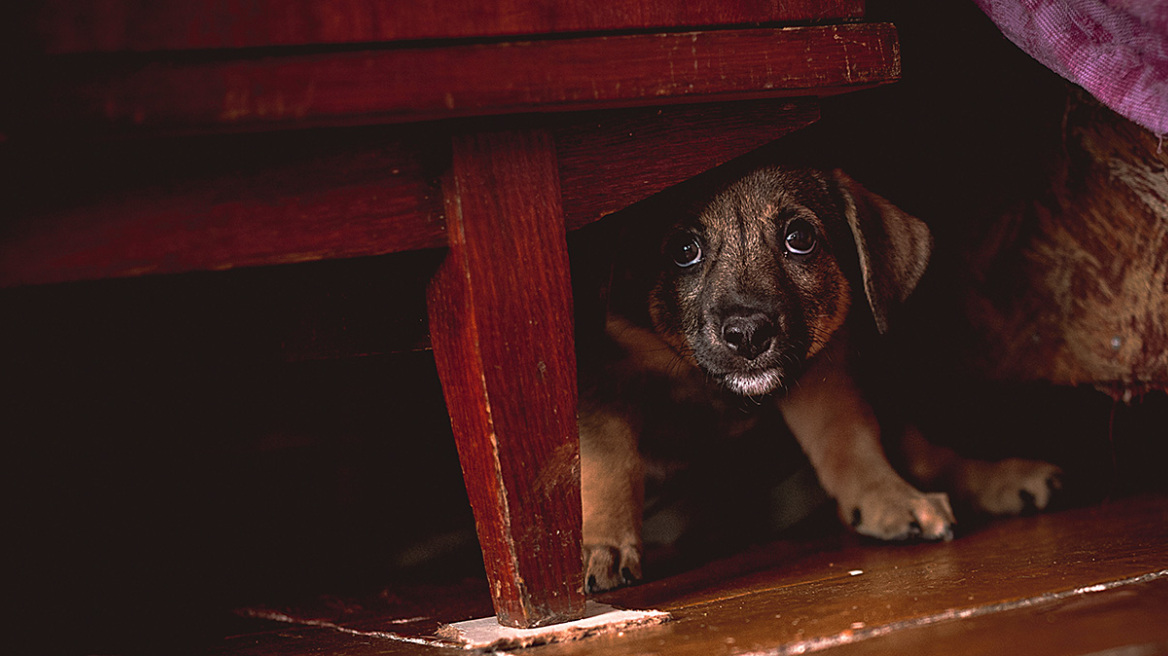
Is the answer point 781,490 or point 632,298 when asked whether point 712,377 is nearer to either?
point 632,298

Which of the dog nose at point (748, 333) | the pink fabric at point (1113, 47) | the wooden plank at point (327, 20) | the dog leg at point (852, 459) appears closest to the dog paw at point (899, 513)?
the dog leg at point (852, 459)

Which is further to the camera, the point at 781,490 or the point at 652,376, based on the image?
the point at 781,490

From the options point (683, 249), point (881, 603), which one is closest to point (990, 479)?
point (683, 249)

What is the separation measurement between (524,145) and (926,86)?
5.21 feet

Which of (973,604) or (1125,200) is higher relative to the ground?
(1125,200)

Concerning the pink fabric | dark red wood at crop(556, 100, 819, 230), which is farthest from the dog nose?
the pink fabric

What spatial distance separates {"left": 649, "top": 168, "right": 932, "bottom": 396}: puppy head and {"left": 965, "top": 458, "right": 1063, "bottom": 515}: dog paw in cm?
47

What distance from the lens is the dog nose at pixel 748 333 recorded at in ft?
6.21

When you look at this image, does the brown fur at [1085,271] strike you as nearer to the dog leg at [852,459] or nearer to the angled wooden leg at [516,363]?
the dog leg at [852,459]

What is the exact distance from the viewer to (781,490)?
2.48m

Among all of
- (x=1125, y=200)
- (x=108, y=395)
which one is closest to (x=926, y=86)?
(x=1125, y=200)

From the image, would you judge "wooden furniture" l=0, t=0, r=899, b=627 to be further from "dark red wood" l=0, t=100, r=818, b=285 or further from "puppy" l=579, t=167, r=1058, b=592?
"puppy" l=579, t=167, r=1058, b=592

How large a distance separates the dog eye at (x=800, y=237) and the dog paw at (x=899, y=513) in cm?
54

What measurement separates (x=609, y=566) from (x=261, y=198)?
937 millimetres
